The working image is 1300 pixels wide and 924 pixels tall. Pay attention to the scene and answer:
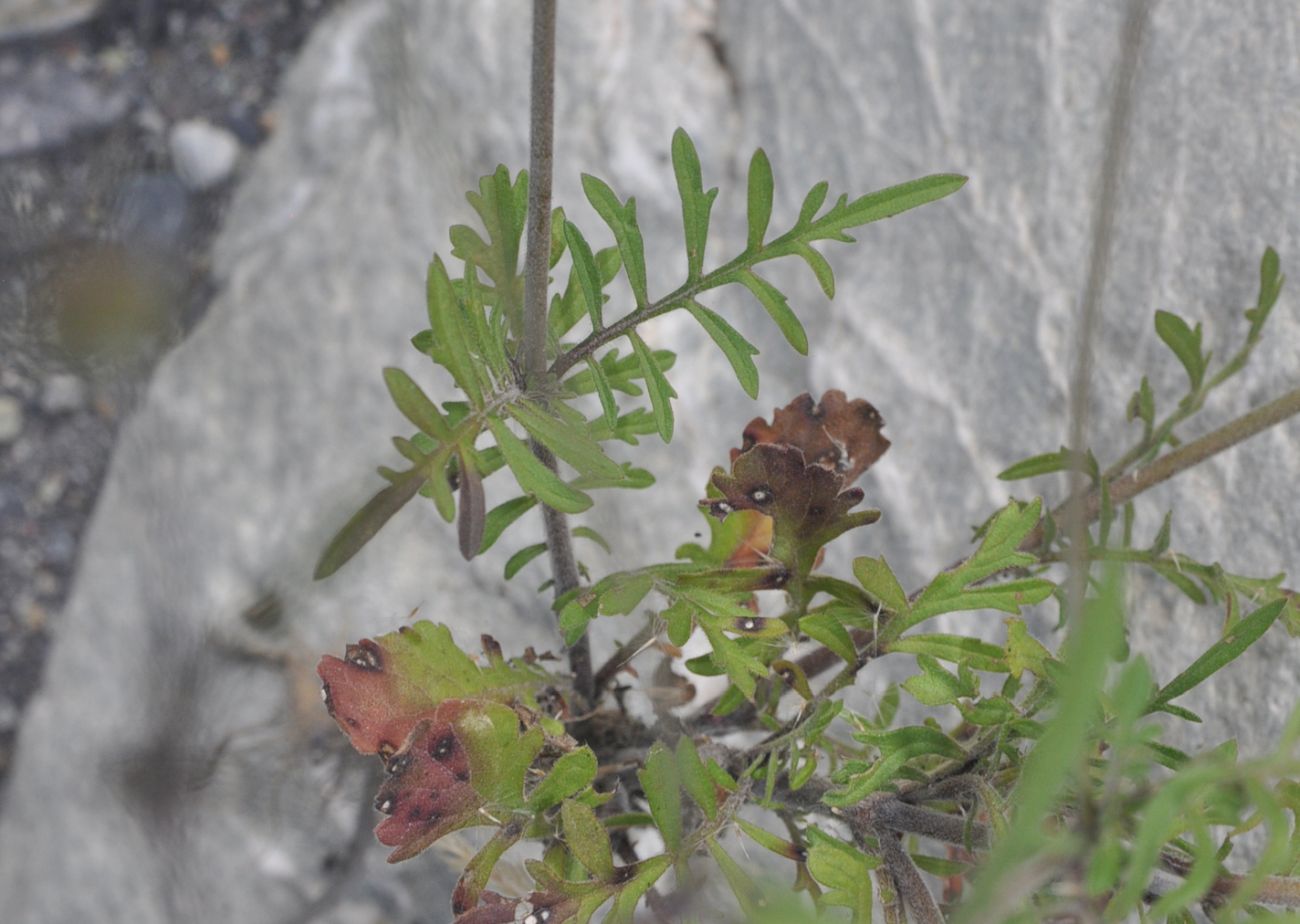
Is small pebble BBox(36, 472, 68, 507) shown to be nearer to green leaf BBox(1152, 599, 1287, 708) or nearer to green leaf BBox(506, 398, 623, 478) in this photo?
green leaf BBox(506, 398, 623, 478)

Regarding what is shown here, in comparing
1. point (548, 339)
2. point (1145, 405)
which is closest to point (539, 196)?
point (548, 339)

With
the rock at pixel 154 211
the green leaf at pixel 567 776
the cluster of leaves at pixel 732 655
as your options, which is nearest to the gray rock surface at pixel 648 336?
the rock at pixel 154 211

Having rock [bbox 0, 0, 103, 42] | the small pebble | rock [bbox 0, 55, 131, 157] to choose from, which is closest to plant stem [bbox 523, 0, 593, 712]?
the small pebble

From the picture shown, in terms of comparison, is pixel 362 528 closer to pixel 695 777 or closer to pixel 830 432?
pixel 695 777

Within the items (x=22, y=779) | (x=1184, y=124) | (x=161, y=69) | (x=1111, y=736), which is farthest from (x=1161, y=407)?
(x=161, y=69)

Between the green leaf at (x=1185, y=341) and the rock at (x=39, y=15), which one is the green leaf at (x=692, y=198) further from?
the rock at (x=39, y=15)
